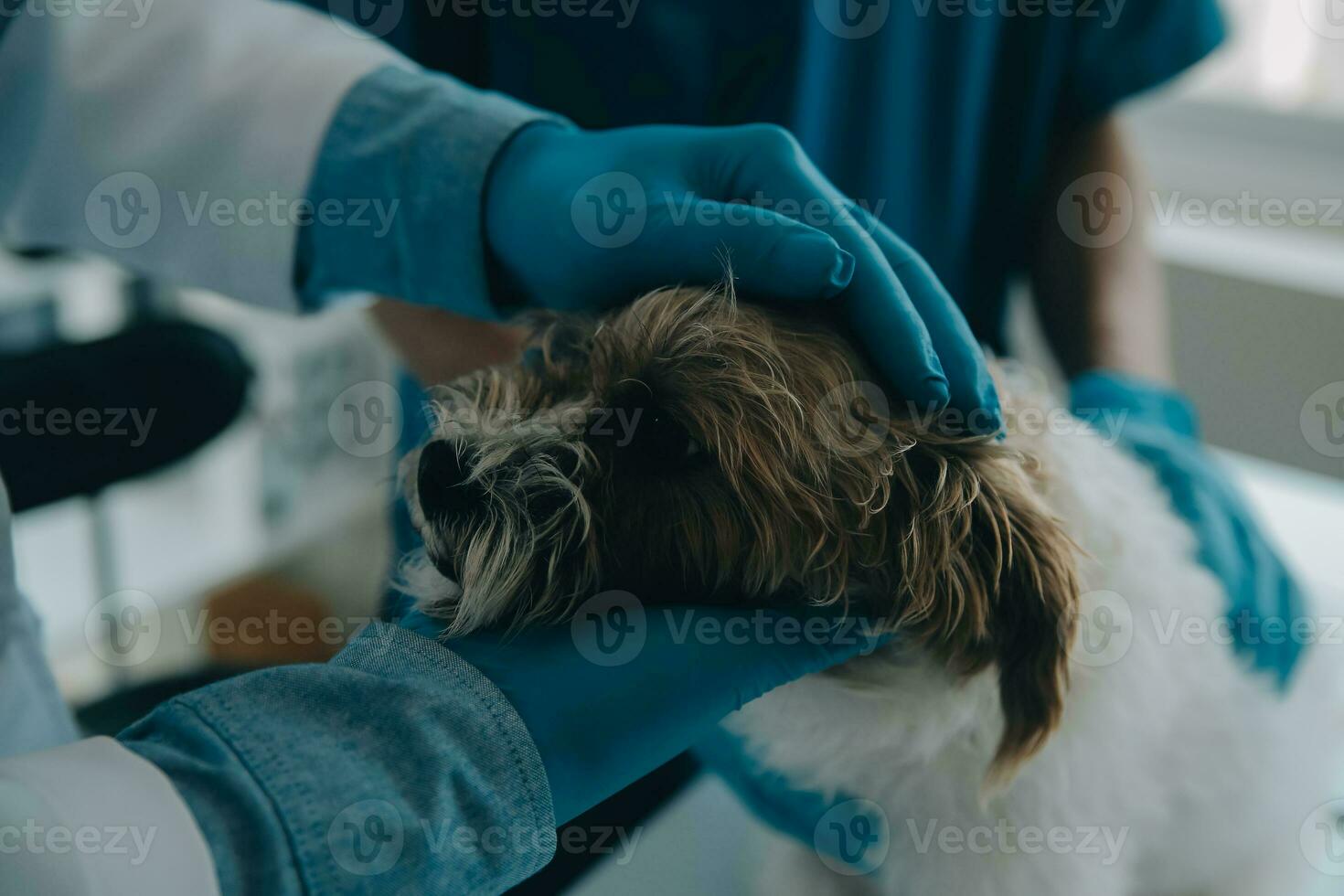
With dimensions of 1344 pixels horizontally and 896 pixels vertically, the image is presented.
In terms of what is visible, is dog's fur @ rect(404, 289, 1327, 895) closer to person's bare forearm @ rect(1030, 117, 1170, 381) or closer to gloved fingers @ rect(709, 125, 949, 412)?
gloved fingers @ rect(709, 125, 949, 412)

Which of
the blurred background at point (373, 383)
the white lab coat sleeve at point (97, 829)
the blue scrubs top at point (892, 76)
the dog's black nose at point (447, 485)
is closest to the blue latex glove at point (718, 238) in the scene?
the dog's black nose at point (447, 485)

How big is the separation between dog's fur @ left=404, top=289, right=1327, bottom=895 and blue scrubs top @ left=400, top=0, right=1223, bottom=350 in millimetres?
613

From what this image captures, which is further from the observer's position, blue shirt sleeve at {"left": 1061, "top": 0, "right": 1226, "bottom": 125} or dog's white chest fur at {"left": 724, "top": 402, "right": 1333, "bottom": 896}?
blue shirt sleeve at {"left": 1061, "top": 0, "right": 1226, "bottom": 125}

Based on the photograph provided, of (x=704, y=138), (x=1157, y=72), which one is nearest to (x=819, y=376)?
(x=704, y=138)

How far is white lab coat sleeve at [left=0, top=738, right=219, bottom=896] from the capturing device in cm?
57

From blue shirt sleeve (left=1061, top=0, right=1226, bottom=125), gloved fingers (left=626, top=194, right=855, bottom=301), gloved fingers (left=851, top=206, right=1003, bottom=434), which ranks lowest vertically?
gloved fingers (left=851, top=206, right=1003, bottom=434)

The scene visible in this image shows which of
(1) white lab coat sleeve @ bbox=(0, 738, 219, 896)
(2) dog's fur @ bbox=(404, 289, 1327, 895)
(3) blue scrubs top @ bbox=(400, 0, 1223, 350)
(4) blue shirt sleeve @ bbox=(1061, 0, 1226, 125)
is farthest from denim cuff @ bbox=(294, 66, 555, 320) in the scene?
(4) blue shirt sleeve @ bbox=(1061, 0, 1226, 125)

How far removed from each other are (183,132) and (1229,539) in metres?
1.50

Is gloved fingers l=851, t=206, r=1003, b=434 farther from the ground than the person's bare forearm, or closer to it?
farther from the ground

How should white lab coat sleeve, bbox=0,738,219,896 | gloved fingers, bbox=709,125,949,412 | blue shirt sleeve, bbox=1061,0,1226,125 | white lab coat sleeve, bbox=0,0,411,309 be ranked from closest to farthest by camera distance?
1. white lab coat sleeve, bbox=0,738,219,896
2. gloved fingers, bbox=709,125,949,412
3. white lab coat sleeve, bbox=0,0,411,309
4. blue shirt sleeve, bbox=1061,0,1226,125

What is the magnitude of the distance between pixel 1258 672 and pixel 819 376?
0.83m

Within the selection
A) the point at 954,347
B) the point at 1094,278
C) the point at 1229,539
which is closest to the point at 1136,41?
the point at 1094,278

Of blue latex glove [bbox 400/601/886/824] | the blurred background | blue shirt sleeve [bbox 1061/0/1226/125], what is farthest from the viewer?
the blurred background

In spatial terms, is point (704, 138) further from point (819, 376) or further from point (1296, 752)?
point (1296, 752)
